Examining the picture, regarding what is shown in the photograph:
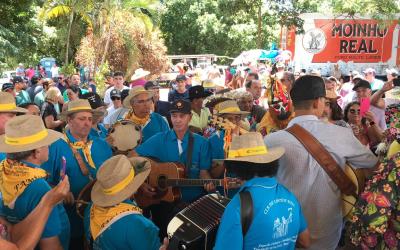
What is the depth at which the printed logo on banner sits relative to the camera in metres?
18.6

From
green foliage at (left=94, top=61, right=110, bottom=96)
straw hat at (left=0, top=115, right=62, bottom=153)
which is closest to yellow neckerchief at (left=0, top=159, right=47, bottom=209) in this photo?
straw hat at (left=0, top=115, right=62, bottom=153)

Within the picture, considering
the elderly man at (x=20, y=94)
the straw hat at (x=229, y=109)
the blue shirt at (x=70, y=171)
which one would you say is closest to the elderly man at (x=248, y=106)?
the straw hat at (x=229, y=109)

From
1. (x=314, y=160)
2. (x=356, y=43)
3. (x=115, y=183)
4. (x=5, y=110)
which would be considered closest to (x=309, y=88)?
(x=314, y=160)

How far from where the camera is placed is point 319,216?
9.61 feet

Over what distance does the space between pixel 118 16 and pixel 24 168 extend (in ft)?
57.0

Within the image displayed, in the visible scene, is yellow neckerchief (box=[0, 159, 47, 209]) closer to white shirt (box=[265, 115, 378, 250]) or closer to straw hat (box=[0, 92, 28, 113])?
straw hat (box=[0, 92, 28, 113])

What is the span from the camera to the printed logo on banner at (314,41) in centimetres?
1864

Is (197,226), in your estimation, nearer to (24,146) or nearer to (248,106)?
(24,146)

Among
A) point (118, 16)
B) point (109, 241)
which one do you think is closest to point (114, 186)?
point (109, 241)

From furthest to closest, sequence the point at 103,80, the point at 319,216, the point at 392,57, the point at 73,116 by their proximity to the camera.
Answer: the point at 392,57
the point at 103,80
the point at 73,116
the point at 319,216

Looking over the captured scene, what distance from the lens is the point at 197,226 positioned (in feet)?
8.11

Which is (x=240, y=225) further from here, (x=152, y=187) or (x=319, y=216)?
(x=152, y=187)

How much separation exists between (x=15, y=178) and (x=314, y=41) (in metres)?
17.9

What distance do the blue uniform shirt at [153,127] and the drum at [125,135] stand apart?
6.3 inches
